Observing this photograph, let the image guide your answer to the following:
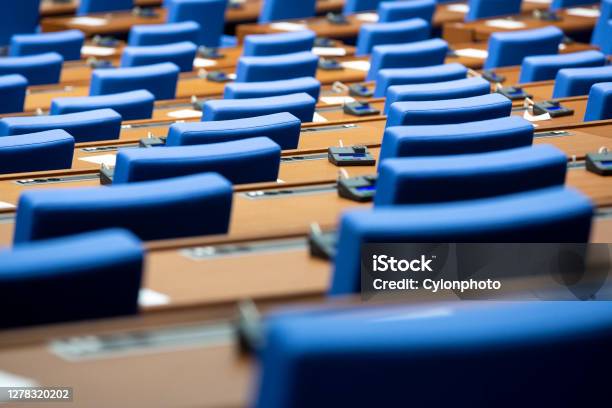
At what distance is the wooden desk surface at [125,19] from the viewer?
5770 mm

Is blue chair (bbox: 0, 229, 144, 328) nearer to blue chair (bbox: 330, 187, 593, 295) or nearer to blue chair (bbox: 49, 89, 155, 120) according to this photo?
blue chair (bbox: 330, 187, 593, 295)

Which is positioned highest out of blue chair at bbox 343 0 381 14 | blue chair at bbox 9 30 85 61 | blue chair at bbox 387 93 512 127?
blue chair at bbox 387 93 512 127

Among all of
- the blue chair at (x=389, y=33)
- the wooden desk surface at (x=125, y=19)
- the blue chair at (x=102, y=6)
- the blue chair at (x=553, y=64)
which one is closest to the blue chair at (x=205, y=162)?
the blue chair at (x=553, y=64)

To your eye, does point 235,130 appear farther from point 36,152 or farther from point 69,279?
point 69,279

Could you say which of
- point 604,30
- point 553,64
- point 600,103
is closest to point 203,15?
point 604,30

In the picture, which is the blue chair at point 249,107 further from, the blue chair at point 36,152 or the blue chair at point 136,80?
the blue chair at point 136,80

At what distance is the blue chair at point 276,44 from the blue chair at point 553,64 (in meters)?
1.03

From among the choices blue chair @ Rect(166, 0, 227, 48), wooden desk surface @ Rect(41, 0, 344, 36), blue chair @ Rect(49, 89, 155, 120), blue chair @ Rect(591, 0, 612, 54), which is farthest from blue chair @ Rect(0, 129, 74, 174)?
wooden desk surface @ Rect(41, 0, 344, 36)

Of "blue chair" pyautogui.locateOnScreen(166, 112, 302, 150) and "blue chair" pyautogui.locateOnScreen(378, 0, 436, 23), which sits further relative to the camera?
"blue chair" pyautogui.locateOnScreen(378, 0, 436, 23)

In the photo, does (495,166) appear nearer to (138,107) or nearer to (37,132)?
(37,132)

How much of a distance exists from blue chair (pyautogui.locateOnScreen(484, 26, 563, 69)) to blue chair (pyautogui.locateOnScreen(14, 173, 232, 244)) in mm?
2839

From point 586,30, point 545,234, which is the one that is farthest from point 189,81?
point 545,234

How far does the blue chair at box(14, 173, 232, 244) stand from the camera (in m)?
1.52

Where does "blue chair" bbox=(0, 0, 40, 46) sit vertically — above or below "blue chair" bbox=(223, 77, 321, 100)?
below
